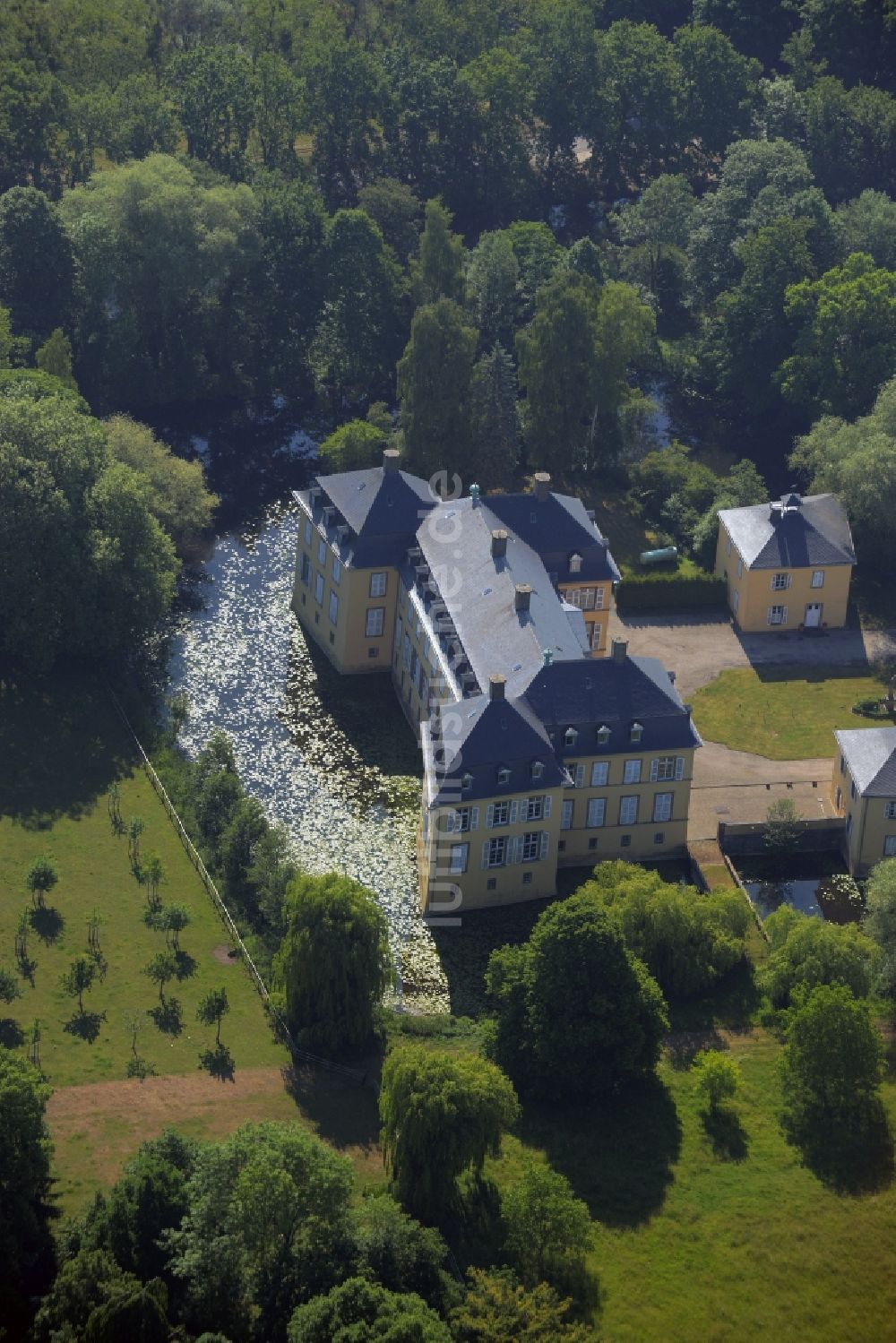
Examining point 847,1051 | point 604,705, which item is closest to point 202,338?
point 604,705

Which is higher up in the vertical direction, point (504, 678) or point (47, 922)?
point (504, 678)

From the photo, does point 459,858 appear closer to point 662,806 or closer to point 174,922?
point 662,806

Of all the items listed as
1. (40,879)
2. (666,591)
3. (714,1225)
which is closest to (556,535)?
(666,591)

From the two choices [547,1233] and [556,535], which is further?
[556,535]

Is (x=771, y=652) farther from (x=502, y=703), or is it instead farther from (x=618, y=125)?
(x=618, y=125)

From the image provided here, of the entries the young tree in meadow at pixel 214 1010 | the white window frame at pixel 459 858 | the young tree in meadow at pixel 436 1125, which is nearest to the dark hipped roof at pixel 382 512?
the white window frame at pixel 459 858

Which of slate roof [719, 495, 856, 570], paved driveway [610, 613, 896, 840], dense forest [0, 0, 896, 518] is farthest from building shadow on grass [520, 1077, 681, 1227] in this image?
dense forest [0, 0, 896, 518]
